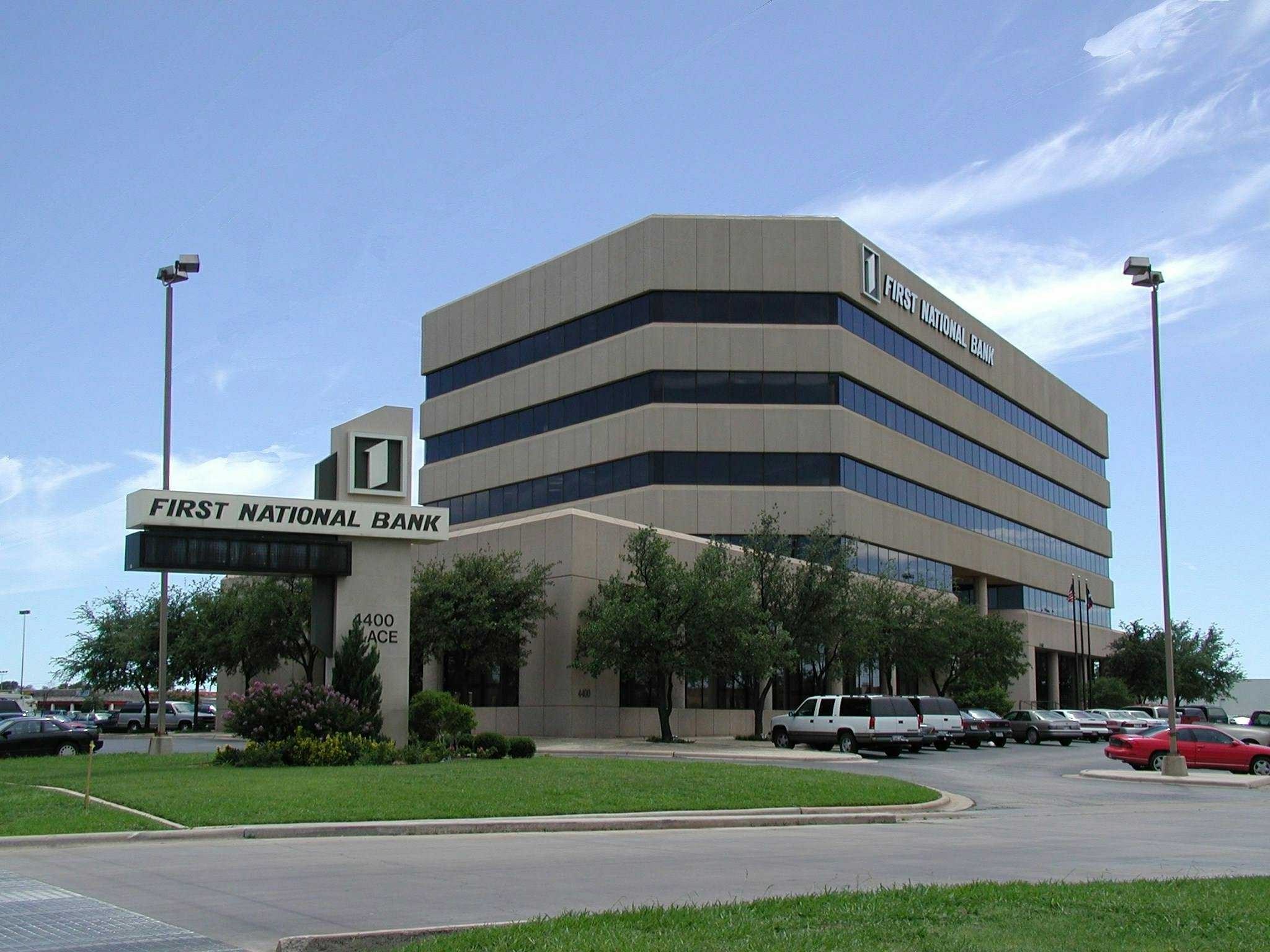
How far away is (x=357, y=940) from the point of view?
9188mm

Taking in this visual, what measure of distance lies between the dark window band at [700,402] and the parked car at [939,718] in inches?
818

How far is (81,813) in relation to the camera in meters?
17.6

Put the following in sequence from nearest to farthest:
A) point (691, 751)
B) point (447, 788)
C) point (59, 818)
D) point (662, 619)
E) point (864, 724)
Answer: point (59, 818) → point (447, 788) → point (691, 751) → point (864, 724) → point (662, 619)

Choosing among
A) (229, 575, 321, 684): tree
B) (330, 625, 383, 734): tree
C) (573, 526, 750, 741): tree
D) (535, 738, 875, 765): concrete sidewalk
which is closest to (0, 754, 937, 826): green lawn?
(330, 625, 383, 734): tree

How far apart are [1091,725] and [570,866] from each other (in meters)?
48.3

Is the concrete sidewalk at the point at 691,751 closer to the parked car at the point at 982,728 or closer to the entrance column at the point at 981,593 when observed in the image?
the parked car at the point at 982,728

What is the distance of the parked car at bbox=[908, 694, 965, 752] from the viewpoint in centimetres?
4397

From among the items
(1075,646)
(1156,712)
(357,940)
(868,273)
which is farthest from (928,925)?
(1075,646)

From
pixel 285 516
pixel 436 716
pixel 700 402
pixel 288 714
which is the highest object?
pixel 700 402

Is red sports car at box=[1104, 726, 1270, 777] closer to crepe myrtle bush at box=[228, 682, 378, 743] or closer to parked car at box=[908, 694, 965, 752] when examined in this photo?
parked car at box=[908, 694, 965, 752]

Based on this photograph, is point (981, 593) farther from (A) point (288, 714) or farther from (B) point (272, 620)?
(A) point (288, 714)


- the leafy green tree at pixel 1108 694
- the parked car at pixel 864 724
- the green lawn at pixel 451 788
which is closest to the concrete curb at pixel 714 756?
the parked car at pixel 864 724

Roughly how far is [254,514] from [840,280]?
3944 cm

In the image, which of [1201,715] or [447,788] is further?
[1201,715]
